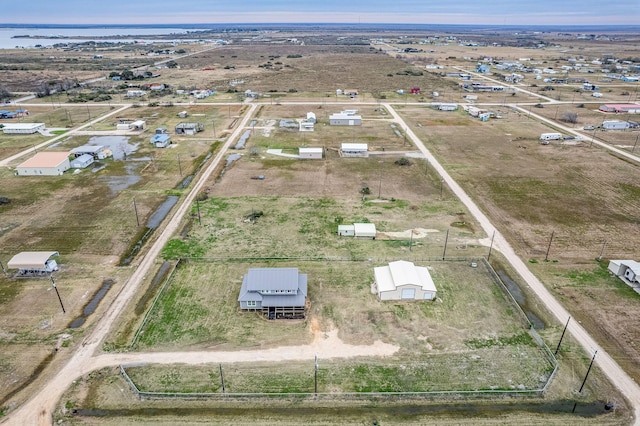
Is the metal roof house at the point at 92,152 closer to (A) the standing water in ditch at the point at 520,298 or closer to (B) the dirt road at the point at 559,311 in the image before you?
(B) the dirt road at the point at 559,311

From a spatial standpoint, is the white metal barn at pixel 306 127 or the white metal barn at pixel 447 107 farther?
the white metal barn at pixel 447 107

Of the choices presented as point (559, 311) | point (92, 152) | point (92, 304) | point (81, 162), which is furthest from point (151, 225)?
point (559, 311)

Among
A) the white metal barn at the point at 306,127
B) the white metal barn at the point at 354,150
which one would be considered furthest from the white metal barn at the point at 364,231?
the white metal barn at the point at 306,127

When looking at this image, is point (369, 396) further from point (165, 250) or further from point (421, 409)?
point (165, 250)

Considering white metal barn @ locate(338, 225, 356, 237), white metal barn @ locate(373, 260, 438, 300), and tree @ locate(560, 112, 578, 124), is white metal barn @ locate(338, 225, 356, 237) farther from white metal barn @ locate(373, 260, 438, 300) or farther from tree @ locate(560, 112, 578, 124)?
tree @ locate(560, 112, 578, 124)

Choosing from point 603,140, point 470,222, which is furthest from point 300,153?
point 603,140

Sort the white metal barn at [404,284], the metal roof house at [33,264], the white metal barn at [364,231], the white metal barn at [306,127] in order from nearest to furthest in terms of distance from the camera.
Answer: the white metal barn at [404,284], the metal roof house at [33,264], the white metal barn at [364,231], the white metal barn at [306,127]
